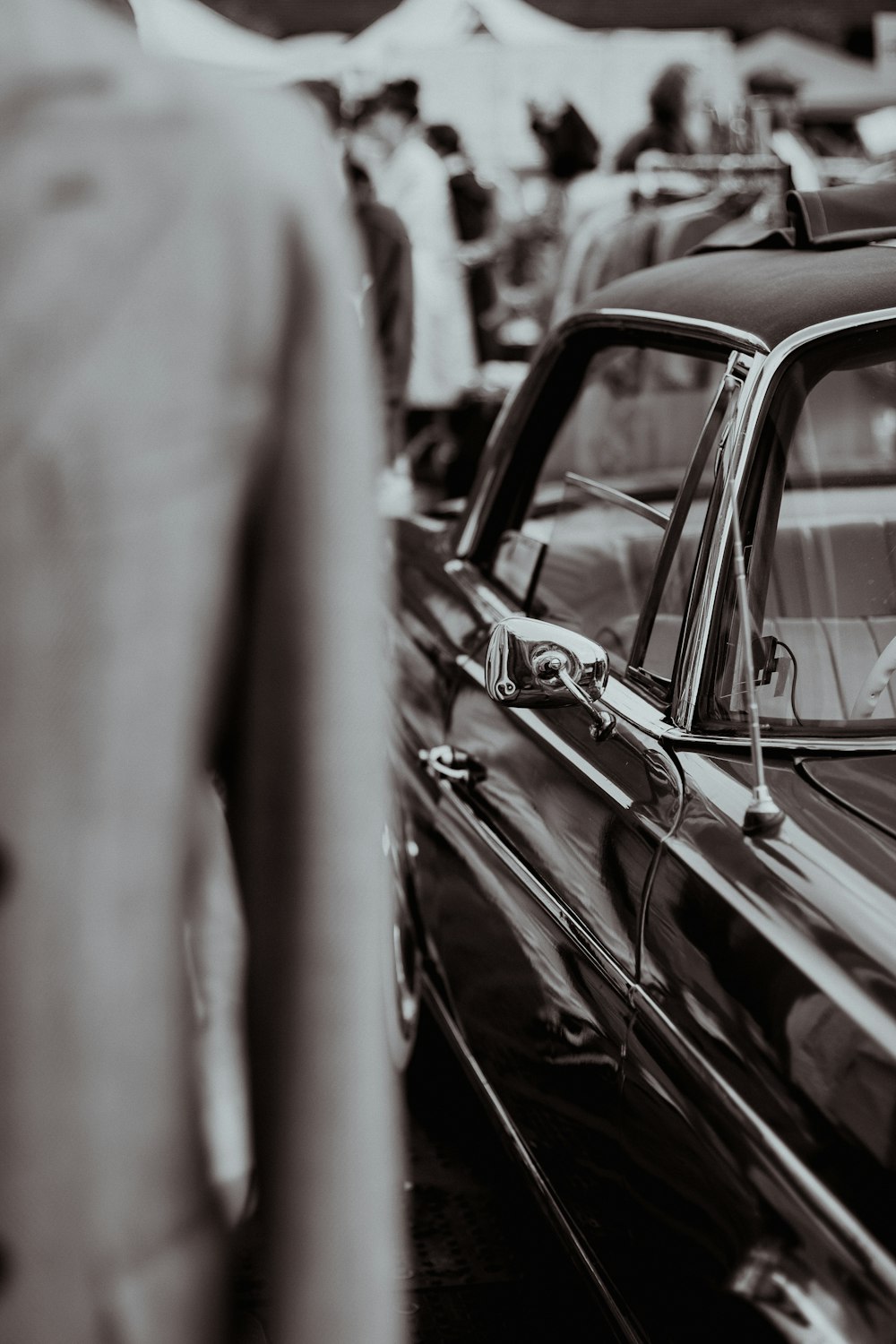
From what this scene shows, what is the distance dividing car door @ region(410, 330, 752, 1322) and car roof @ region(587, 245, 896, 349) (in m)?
0.08

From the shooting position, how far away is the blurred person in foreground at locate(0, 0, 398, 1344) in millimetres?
916

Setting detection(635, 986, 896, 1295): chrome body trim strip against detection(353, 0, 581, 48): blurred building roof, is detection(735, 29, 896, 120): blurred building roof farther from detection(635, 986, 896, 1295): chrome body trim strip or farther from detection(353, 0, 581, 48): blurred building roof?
detection(635, 986, 896, 1295): chrome body trim strip

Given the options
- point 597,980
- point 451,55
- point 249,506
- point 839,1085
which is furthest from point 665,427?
point 451,55

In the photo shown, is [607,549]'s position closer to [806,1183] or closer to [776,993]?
[776,993]

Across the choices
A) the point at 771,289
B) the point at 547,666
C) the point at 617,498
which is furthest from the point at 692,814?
the point at 617,498

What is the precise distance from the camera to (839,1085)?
5.35 ft

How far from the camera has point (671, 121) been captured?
6.95m

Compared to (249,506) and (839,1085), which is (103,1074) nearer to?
(249,506)

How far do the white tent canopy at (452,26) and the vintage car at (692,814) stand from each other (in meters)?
8.70

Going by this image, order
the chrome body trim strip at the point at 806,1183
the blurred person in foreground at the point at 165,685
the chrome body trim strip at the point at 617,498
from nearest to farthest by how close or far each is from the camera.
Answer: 1. the blurred person in foreground at the point at 165,685
2. the chrome body trim strip at the point at 806,1183
3. the chrome body trim strip at the point at 617,498

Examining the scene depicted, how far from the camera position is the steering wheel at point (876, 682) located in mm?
2354

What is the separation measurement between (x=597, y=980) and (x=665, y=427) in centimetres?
352

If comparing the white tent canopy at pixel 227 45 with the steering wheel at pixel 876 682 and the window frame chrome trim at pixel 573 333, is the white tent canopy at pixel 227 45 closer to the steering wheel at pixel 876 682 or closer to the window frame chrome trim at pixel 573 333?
the window frame chrome trim at pixel 573 333

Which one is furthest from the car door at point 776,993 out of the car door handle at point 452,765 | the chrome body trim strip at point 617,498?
the car door handle at point 452,765
